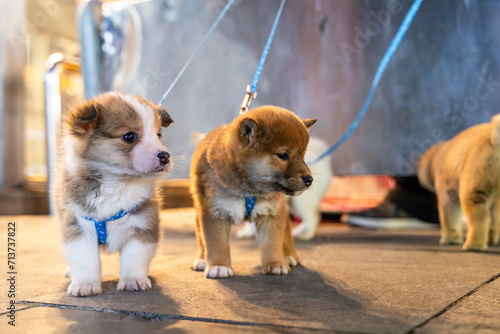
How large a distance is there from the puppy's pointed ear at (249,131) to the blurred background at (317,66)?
2073 mm

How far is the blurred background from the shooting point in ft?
14.5

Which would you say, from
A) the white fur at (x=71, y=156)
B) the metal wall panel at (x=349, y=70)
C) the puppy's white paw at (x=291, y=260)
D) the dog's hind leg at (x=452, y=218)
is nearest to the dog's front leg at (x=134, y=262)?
the white fur at (x=71, y=156)

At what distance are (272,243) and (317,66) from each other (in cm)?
278

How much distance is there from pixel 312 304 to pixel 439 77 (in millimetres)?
3299

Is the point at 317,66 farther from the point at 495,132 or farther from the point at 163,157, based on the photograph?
the point at 163,157

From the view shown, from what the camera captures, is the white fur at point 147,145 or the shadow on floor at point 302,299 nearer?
the shadow on floor at point 302,299

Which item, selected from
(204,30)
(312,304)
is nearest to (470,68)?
(204,30)

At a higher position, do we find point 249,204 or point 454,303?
point 249,204

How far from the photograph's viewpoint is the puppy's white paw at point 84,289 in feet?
7.09

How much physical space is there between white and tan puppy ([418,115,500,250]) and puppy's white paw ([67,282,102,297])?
2463 mm

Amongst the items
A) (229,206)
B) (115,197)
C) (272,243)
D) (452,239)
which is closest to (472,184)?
(452,239)

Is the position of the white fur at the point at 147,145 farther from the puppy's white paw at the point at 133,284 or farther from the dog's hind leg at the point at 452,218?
the dog's hind leg at the point at 452,218

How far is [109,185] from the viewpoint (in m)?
2.29

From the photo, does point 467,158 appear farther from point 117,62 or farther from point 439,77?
point 117,62
